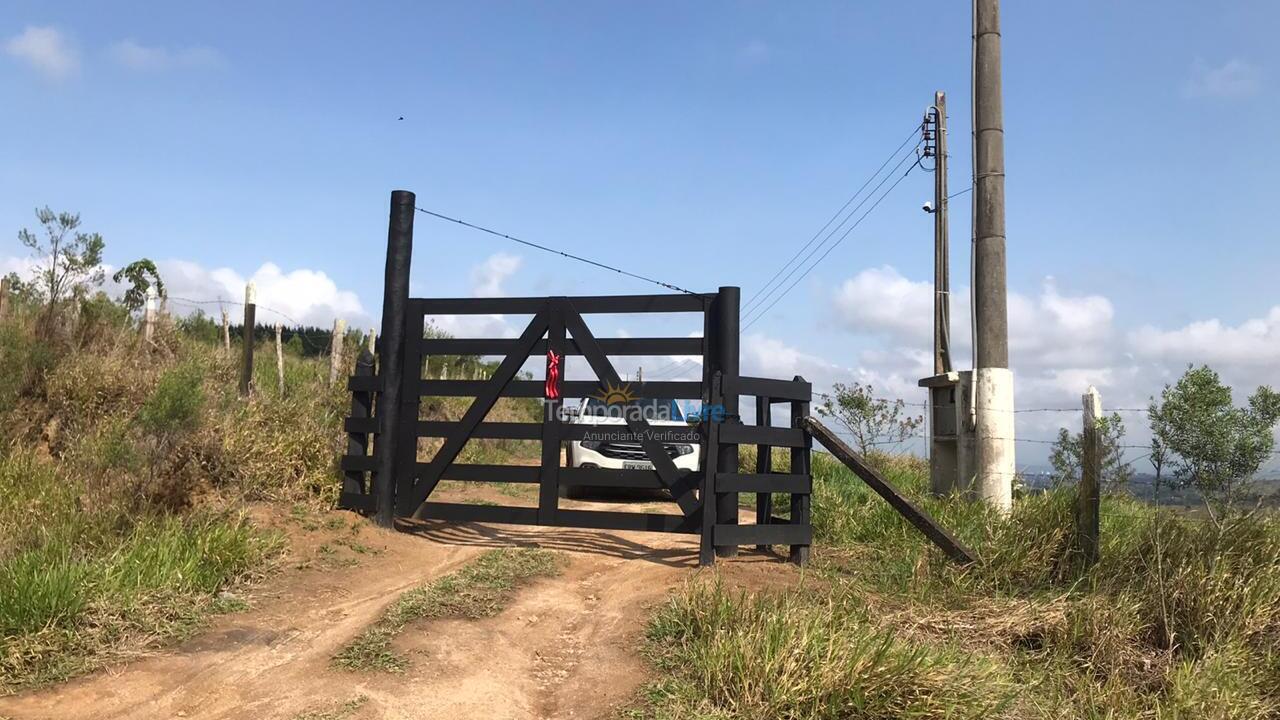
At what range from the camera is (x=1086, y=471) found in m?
7.11

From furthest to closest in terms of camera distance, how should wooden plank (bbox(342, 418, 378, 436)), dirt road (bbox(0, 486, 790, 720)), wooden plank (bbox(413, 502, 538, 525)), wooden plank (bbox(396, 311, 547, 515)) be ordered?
wooden plank (bbox(342, 418, 378, 436))
wooden plank (bbox(396, 311, 547, 515))
wooden plank (bbox(413, 502, 538, 525))
dirt road (bbox(0, 486, 790, 720))

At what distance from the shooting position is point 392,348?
920 centimetres

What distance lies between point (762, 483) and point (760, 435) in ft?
1.37

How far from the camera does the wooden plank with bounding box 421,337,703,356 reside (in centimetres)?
819

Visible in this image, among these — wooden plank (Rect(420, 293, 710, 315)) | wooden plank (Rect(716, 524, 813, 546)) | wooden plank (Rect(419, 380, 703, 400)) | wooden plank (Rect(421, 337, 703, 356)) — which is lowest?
wooden plank (Rect(716, 524, 813, 546))

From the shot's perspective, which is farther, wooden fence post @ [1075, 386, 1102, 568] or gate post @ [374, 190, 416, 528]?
Answer: gate post @ [374, 190, 416, 528]

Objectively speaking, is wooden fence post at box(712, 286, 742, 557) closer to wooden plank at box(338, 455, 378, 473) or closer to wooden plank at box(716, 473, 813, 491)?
wooden plank at box(716, 473, 813, 491)

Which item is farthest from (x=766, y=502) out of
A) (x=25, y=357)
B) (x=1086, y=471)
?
(x=25, y=357)

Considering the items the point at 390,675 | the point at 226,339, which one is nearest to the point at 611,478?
the point at 390,675

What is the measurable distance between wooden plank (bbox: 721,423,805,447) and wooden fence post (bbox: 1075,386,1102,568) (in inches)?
90.3

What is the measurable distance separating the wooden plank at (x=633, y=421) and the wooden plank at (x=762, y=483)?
58 centimetres

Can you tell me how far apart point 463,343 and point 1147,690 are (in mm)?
6446

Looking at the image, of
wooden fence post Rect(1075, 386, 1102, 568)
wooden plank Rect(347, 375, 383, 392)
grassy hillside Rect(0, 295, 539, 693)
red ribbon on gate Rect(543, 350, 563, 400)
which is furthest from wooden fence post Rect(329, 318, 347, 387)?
wooden fence post Rect(1075, 386, 1102, 568)

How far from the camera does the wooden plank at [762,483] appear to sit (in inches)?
296
